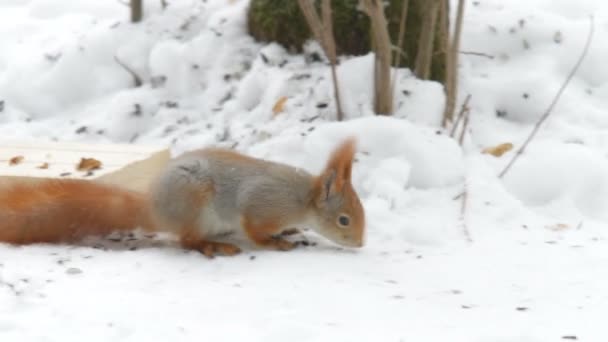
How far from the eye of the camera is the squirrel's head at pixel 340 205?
9.07 feet

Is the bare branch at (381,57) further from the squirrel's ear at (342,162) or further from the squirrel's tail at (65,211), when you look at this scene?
the squirrel's tail at (65,211)

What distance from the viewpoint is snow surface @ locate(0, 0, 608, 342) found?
216cm

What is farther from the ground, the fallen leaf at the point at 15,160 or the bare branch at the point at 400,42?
the bare branch at the point at 400,42

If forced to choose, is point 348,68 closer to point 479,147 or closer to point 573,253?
point 479,147

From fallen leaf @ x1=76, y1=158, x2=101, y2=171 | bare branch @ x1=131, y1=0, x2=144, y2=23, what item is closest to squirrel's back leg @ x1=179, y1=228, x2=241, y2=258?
fallen leaf @ x1=76, y1=158, x2=101, y2=171

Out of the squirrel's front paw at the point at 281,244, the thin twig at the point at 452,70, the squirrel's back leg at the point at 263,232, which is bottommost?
the squirrel's front paw at the point at 281,244

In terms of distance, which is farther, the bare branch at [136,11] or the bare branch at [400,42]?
the bare branch at [136,11]

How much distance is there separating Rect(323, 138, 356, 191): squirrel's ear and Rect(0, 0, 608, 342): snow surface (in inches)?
9.8

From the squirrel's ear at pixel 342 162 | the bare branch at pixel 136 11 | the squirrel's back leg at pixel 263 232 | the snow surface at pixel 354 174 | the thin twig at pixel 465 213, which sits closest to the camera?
the snow surface at pixel 354 174

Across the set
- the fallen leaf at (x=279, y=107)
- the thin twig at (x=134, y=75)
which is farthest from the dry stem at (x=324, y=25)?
the thin twig at (x=134, y=75)

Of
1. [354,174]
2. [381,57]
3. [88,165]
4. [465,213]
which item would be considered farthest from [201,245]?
[381,57]

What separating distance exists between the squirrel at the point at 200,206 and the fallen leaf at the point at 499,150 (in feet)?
3.19

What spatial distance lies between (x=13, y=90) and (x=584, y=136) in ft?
9.66

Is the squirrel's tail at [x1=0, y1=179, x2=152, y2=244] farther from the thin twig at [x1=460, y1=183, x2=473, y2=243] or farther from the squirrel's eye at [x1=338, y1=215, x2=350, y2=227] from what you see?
the thin twig at [x1=460, y1=183, x2=473, y2=243]
